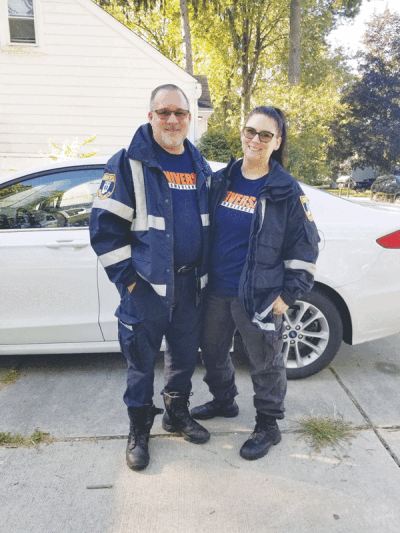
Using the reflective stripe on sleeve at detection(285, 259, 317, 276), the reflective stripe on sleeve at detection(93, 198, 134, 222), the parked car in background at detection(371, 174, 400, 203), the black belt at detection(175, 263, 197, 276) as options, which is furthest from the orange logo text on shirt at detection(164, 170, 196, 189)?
the parked car in background at detection(371, 174, 400, 203)

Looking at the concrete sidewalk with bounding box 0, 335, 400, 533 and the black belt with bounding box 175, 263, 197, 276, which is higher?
the black belt with bounding box 175, 263, 197, 276

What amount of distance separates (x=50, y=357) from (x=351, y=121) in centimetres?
3012

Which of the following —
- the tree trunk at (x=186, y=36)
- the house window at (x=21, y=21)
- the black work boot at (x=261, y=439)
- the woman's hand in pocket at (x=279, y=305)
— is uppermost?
the tree trunk at (x=186, y=36)

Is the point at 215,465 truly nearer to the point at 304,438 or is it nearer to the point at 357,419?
the point at 304,438

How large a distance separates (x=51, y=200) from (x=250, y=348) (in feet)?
5.60

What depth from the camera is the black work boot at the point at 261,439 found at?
7.47ft

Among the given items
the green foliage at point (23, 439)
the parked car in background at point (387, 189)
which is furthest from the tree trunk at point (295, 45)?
the green foliage at point (23, 439)

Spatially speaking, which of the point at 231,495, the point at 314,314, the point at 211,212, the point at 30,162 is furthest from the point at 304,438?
the point at 30,162

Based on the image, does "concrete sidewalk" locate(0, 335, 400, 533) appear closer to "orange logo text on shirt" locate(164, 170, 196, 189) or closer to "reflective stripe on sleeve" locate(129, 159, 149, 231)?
"reflective stripe on sleeve" locate(129, 159, 149, 231)

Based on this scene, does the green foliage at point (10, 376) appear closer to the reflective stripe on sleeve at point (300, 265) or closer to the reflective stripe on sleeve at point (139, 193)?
the reflective stripe on sleeve at point (139, 193)

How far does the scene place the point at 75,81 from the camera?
902cm

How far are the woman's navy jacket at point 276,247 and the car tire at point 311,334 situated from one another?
83cm

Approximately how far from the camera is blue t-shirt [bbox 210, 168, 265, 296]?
208cm

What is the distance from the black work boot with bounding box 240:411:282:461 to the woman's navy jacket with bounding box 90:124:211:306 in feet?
A: 2.93
